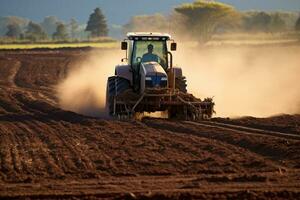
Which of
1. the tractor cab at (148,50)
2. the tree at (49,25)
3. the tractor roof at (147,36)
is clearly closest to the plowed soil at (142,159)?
the tractor cab at (148,50)

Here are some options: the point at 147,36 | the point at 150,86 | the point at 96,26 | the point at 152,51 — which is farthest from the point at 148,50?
the point at 96,26

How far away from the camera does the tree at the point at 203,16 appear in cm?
6431

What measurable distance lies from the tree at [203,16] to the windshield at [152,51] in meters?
45.3

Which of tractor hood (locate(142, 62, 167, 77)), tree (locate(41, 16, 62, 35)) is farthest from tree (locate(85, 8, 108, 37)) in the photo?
tractor hood (locate(142, 62, 167, 77))

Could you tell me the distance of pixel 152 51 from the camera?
18859 millimetres

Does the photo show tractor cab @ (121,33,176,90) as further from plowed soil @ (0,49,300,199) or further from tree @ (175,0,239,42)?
tree @ (175,0,239,42)

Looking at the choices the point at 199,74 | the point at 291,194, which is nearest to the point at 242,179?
the point at 291,194

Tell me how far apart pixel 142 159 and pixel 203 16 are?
53.9 m

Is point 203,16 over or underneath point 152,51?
over

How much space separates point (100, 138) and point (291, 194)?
18.5 ft

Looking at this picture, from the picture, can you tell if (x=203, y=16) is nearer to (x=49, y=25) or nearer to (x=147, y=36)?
(x=147, y=36)

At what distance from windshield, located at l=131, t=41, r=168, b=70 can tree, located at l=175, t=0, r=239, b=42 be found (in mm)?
45350

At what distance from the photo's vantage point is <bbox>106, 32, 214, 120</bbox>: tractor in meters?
17.8

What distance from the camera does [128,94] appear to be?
18.0 metres
